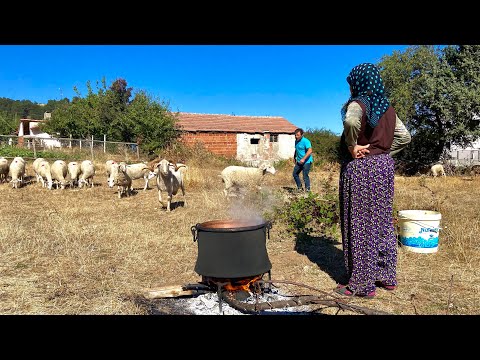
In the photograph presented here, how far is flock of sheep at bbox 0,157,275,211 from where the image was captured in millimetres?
10258

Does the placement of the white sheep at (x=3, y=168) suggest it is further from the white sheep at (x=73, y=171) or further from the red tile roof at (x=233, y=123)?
the red tile roof at (x=233, y=123)

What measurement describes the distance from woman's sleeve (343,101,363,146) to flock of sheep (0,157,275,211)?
→ 6.66 metres

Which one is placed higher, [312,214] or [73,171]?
[73,171]

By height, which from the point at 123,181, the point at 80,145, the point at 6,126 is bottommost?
the point at 123,181

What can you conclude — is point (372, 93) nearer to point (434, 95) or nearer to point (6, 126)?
point (434, 95)

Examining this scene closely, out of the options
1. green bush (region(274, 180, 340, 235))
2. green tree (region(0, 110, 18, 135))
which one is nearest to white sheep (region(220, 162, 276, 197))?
green bush (region(274, 180, 340, 235))

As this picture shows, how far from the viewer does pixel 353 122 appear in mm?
3689

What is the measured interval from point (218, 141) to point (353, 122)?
26.4 m

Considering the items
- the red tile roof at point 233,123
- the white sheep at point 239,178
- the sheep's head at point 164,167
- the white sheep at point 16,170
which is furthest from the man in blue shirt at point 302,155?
the red tile roof at point 233,123

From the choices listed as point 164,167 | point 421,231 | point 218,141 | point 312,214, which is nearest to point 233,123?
point 218,141

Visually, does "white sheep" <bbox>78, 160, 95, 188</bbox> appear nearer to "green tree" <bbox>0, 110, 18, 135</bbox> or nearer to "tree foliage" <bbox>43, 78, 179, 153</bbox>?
"tree foliage" <bbox>43, 78, 179, 153</bbox>

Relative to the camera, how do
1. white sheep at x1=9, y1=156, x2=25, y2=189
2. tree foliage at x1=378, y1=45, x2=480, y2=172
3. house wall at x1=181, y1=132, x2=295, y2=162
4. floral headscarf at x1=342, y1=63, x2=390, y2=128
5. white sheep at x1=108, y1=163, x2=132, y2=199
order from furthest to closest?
house wall at x1=181, y1=132, x2=295, y2=162 < tree foliage at x1=378, y1=45, x2=480, y2=172 < white sheep at x1=9, y1=156, x2=25, y2=189 < white sheep at x1=108, y1=163, x2=132, y2=199 < floral headscarf at x1=342, y1=63, x2=390, y2=128

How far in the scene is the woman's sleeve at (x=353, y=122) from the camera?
12.1 ft
